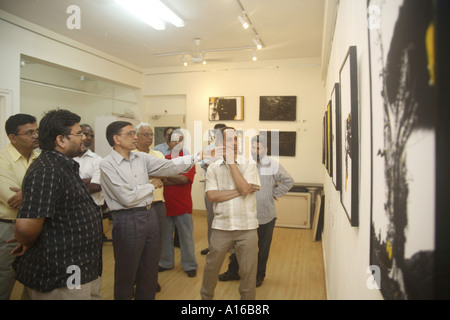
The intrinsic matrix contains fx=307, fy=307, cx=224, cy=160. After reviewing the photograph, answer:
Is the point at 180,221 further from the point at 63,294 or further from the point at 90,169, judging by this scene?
the point at 63,294

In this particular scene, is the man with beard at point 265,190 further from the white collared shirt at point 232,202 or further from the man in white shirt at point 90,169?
the man in white shirt at point 90,169

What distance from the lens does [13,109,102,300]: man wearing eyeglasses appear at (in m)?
1.57

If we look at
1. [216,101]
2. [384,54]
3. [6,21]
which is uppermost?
[6,21]

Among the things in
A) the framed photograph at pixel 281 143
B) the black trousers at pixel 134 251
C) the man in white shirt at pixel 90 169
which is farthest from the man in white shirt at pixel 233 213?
the framed photograph at pixel 281 143

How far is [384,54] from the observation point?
746 mm

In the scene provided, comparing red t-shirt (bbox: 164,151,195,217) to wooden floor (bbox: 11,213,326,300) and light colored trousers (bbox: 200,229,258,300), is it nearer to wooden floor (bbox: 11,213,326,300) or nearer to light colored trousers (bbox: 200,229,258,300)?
wooden floor (bbox: 11,213,326,300)

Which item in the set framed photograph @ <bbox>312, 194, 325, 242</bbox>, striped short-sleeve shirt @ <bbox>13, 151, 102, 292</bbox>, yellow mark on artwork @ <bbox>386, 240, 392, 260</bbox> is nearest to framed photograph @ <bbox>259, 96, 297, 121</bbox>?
framed photograph @ <bbox>312, 194, 325, 242</bbox>

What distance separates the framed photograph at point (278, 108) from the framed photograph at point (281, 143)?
294 millimetres

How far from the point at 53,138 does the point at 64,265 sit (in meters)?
0.71

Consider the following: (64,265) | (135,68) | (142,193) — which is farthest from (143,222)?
(135,68)

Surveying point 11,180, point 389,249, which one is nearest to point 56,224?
point 11,180

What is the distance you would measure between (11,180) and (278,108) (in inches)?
197

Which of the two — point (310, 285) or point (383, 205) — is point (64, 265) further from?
point (310, 285)

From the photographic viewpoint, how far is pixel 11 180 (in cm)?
243
